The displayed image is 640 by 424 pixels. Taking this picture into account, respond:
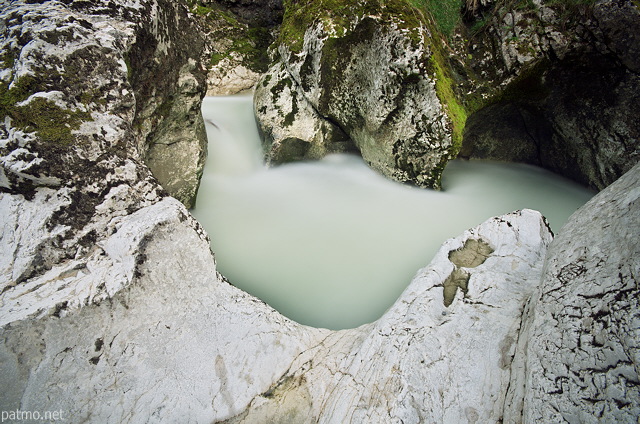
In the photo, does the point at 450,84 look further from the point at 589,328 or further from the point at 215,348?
the point at 215,348

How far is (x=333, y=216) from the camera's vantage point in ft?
17.1

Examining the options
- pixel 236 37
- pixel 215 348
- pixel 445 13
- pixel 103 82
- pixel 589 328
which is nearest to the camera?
pixel 589 328

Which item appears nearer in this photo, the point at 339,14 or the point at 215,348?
the point at 215,348

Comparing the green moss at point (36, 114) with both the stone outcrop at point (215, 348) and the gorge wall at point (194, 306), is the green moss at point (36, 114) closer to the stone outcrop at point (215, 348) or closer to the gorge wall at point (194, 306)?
the gorge wall at point (194, 306)

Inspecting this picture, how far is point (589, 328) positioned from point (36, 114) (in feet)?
13.0

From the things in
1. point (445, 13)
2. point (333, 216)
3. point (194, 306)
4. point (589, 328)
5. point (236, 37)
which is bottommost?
point (194, 306)

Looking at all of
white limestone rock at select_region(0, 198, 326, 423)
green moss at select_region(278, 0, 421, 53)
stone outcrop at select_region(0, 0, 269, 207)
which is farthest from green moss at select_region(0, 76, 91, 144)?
green moss at select_region(278, 0, 421, 53)

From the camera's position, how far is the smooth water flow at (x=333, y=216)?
413cm

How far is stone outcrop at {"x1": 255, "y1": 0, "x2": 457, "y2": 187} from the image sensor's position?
528cm

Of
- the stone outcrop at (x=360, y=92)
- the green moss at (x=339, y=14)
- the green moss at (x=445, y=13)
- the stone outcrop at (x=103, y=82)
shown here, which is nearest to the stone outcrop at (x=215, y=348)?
the stone outcrop at (x=103, y=82)

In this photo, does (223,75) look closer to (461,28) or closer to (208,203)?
(208,203)

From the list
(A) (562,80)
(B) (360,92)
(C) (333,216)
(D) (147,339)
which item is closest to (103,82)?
(D) (147,339)

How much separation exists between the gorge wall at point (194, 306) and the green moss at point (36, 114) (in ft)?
0.04

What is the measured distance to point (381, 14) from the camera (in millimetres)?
5355
